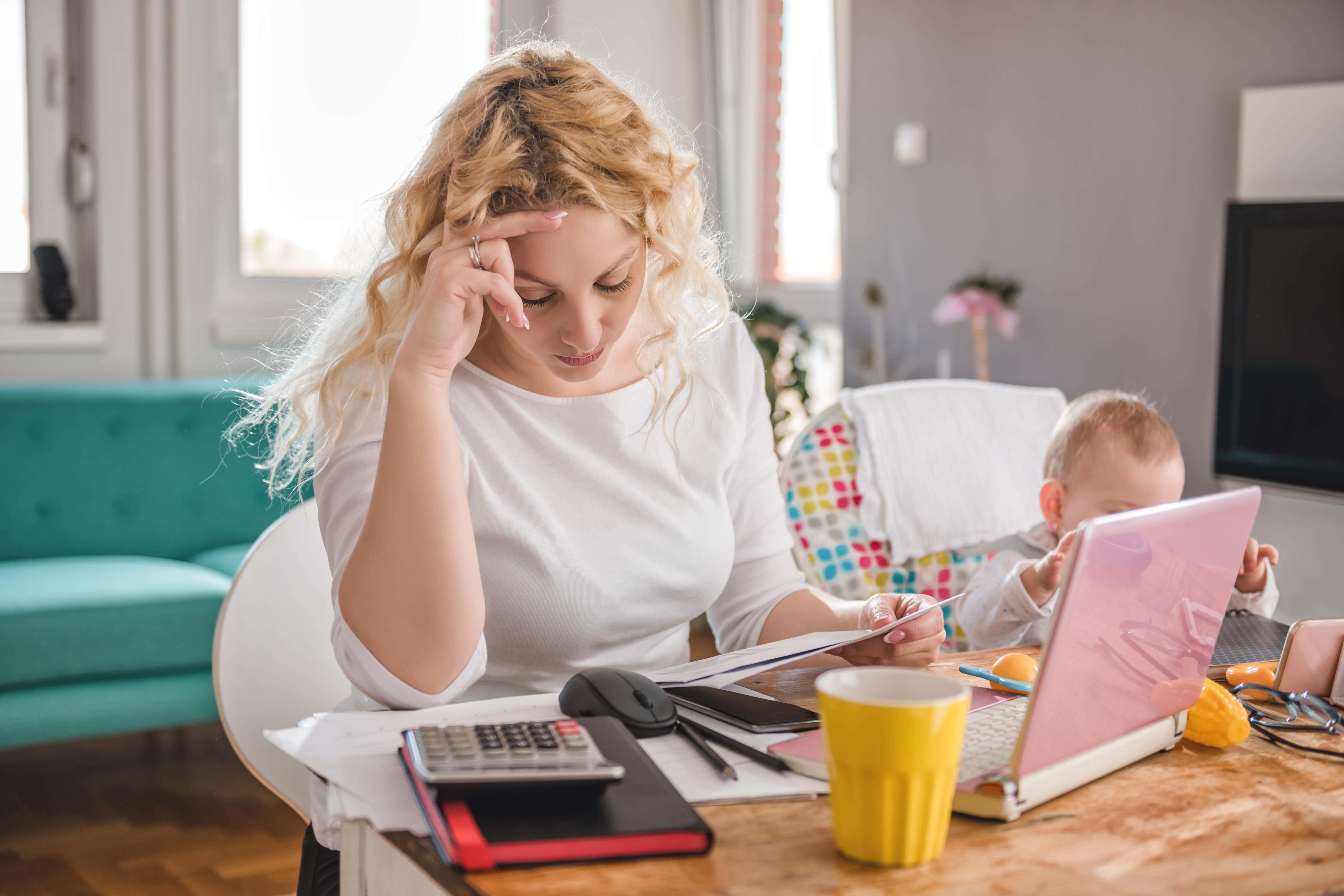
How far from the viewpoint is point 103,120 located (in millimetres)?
3326

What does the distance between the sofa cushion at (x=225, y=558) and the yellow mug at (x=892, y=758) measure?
7.53 ft

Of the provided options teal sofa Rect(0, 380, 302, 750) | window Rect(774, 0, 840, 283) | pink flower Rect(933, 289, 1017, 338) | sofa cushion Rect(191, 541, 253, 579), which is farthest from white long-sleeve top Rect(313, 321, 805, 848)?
window Rect(774, 0, 840, 283)

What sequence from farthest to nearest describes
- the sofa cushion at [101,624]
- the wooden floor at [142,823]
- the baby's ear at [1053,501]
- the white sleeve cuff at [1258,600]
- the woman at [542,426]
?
1. the sofa cushion at [101,624]
2. the wooden floor at [142,823]
3. the baby's ear at [1053,501]
4. the white sleeve cuff at [1258,600]
5. the woman at [542,426]

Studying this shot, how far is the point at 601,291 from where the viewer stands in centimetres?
111

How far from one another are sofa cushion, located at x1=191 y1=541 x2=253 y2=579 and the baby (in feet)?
6.10

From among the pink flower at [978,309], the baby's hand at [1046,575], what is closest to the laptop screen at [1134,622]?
the baby's hand at [1046,575]

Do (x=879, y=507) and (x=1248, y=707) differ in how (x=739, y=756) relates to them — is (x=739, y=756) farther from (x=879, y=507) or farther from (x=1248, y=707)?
(x=879, y=507)

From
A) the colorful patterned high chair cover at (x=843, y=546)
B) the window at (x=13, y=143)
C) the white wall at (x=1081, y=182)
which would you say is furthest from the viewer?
the window at (x=13, y=143)

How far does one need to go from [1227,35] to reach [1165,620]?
278 cm

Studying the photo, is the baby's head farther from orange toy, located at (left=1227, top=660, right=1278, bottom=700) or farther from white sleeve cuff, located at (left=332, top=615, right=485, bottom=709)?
white sleeve cuff, located at (left=332, top=615, right=485, bottom=709)

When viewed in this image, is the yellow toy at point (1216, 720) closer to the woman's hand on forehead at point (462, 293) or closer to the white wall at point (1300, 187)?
the woman's hand on forehead at point (462, 293)

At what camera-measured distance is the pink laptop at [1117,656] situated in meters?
0.70

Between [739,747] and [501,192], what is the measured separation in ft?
1.80

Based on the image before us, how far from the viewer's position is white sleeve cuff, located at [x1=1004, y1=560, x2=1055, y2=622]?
130 cm
